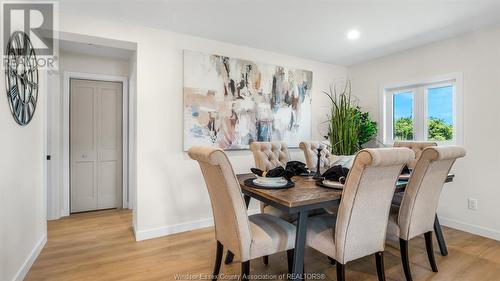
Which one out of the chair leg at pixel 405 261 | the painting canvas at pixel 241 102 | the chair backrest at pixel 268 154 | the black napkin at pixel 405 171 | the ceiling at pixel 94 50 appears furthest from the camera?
the ceiling at pixel 94 50

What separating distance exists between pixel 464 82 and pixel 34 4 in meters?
4.44

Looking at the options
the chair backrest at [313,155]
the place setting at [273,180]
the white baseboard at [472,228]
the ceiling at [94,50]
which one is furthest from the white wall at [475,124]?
the ceiling at [94,50]

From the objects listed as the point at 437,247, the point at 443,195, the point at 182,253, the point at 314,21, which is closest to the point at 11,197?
the point at 182,253

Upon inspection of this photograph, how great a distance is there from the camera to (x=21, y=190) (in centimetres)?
200

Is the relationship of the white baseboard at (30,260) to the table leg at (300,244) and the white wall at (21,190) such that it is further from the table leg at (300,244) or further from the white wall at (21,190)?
the table leg at (300,244)

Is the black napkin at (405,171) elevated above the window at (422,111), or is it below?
below

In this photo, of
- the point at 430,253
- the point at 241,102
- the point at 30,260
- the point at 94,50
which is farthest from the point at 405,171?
the point at 94,50

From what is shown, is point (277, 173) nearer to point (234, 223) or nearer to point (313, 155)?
point (234, 223)

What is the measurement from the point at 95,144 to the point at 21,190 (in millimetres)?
1872

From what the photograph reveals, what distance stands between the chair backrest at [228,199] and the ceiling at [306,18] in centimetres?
155

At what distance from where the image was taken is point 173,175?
3.00 meters

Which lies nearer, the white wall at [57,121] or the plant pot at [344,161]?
the plant pot at [344,161]

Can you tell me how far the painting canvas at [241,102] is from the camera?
3.06m

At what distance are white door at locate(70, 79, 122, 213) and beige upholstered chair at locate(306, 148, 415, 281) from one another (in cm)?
328
